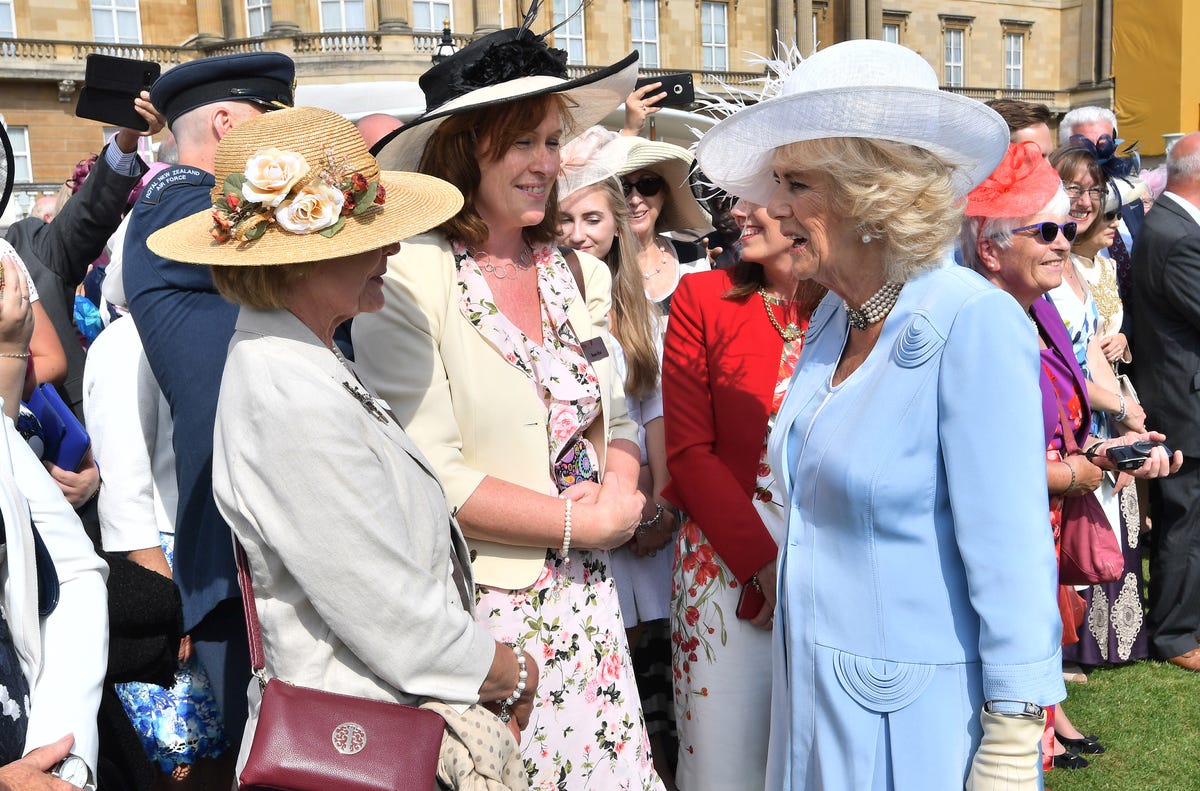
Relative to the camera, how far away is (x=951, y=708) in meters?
1.92

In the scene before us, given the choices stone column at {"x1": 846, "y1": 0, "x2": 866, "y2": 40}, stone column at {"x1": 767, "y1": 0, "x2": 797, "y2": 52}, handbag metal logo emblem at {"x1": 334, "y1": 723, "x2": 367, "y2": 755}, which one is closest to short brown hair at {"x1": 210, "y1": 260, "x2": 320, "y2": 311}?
handbag metal logo emblem at {"x1": 334, "y1": 723, "x2": 367, "y2": 755}

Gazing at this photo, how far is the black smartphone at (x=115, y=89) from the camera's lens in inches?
164

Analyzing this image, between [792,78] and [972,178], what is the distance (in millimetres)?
415

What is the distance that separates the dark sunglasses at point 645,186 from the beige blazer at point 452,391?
179 cm

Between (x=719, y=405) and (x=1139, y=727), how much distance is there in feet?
9.38

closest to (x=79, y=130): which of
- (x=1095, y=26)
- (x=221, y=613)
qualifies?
(x=221, y=613)

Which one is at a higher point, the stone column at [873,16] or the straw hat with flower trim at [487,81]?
the stone column at [873,16]

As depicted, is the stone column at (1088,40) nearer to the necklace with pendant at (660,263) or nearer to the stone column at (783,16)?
the stone column at (783,16)

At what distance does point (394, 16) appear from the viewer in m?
28.2

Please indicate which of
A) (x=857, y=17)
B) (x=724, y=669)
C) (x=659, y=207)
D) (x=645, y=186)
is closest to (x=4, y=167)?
(x=724, y=669)

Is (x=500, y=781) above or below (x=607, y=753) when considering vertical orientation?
above

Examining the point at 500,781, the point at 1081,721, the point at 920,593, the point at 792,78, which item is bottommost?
the point at 1081,721

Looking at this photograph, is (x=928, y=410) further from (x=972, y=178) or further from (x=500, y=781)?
(x=500, y=781)

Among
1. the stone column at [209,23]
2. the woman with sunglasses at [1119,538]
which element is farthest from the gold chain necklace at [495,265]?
the stone column at [209,23]
